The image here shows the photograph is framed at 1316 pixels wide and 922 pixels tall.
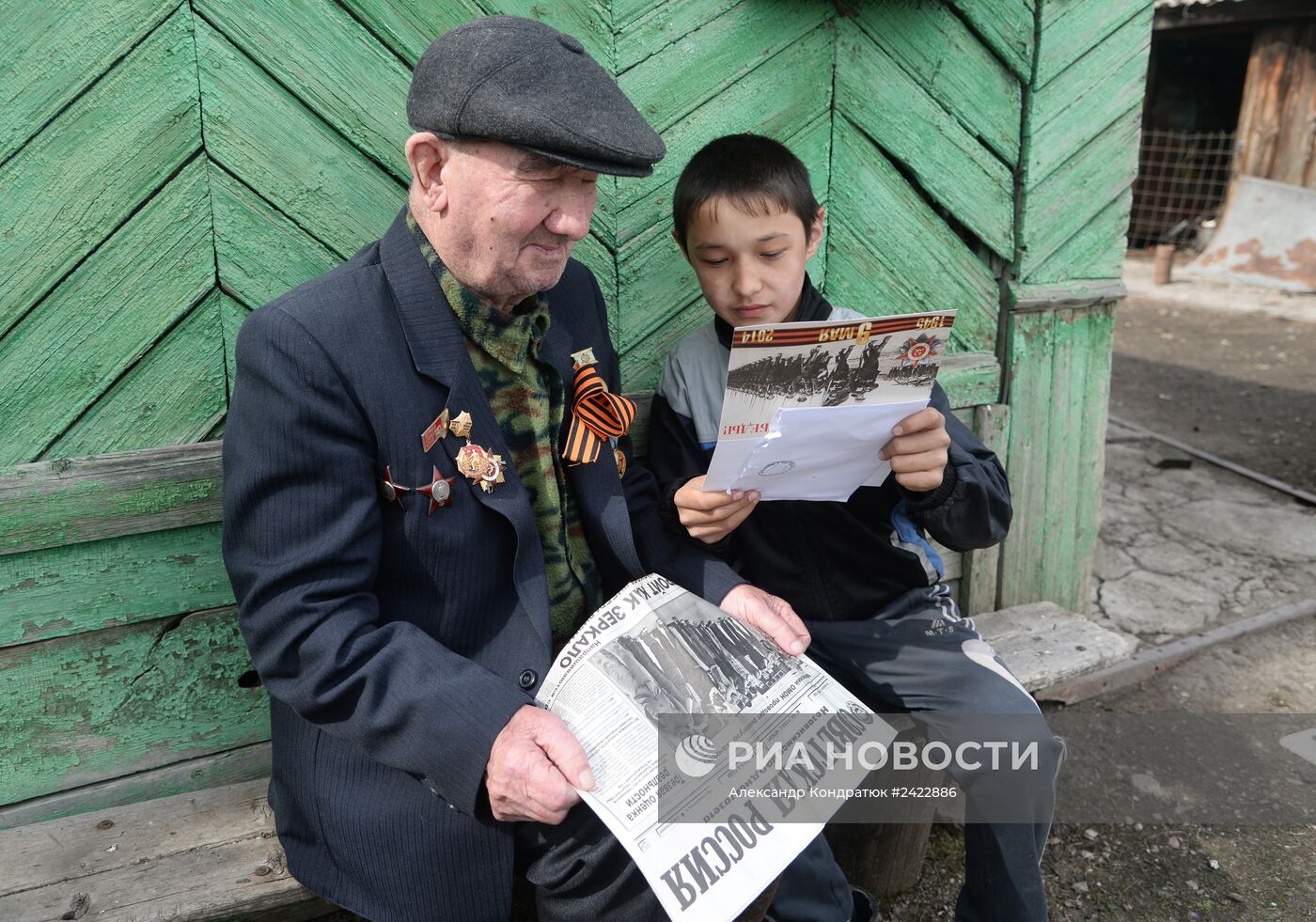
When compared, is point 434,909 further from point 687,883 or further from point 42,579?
point 42,579

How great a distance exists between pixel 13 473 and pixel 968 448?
76.3 inches

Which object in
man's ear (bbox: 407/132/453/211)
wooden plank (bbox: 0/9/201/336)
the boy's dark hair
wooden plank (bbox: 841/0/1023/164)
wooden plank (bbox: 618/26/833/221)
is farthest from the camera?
wooden plank (bbox: 841/0/1023/164)

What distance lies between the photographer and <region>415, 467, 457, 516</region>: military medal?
5.54ft

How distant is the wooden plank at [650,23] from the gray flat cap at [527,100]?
738 mm

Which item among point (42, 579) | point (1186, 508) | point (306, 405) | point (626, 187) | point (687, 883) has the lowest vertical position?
point (1186, 508)

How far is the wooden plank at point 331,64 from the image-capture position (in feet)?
6.34

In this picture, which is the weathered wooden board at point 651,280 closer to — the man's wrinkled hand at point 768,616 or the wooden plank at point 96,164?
the man's wrinkled hand at point 768,616

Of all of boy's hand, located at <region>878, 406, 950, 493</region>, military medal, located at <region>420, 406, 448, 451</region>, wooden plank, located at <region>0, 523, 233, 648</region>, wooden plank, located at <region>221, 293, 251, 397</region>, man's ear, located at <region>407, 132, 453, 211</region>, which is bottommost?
wooden plank, located at <region>0, 523, 233, 648</region>

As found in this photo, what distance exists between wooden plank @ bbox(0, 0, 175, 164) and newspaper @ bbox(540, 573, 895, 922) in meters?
1.36

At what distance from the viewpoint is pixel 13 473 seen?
6.15 ft

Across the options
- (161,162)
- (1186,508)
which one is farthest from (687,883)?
(1186,508)

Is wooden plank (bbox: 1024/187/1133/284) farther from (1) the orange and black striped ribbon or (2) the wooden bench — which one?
(2) the wooden bench

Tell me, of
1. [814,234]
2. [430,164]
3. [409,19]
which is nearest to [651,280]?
[814,234]

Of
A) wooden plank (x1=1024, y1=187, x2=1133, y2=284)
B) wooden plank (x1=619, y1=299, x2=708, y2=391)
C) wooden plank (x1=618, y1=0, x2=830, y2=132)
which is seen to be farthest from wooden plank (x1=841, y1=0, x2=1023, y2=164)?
wooden plank (x1=619, y1=299, x2=708, y2=391)
